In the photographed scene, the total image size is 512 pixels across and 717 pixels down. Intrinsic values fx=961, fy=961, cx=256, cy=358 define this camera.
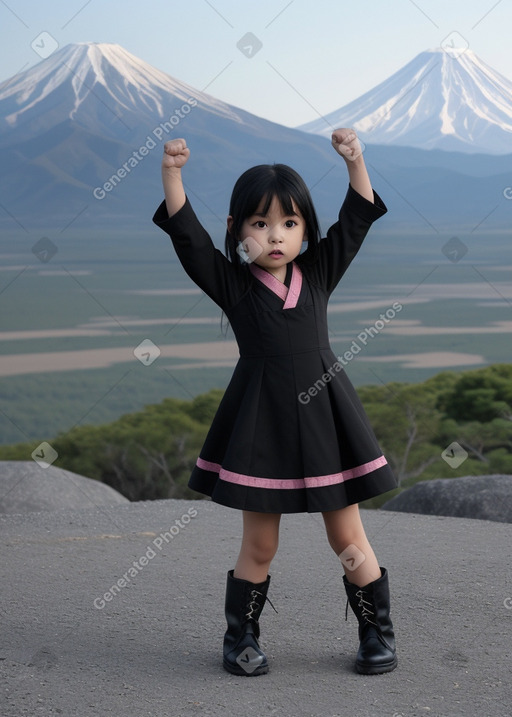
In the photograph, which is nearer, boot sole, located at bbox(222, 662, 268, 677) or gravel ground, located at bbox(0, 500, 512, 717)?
gravel ground, located at bbox(0, 500, 512, 717)

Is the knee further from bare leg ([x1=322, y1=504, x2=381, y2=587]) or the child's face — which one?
the child's face

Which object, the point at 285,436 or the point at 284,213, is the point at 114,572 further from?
the point at 284,213

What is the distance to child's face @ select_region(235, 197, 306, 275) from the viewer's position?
2.56 m

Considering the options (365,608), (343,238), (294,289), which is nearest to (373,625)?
(365,608)

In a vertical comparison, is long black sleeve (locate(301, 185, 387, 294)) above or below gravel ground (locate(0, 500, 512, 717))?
above

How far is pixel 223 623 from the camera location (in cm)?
315

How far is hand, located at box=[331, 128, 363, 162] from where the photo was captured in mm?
2645

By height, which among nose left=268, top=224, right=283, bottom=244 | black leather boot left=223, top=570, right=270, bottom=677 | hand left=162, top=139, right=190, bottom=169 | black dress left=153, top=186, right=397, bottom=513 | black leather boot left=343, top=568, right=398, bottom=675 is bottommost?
black leather boot left=223, top=570, right=270, bottom=677

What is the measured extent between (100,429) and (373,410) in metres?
2.05

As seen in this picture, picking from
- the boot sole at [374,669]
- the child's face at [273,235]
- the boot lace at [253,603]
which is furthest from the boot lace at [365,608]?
the child's face at [273,235]

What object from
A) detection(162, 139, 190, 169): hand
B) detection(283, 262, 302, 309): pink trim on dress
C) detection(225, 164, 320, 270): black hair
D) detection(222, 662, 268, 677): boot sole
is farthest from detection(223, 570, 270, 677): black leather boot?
detection(162, 139, 190, 169): hand

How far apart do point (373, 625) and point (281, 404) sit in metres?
0.70

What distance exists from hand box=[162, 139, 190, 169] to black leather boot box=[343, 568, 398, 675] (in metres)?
1.26

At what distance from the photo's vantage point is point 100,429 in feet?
23.6
